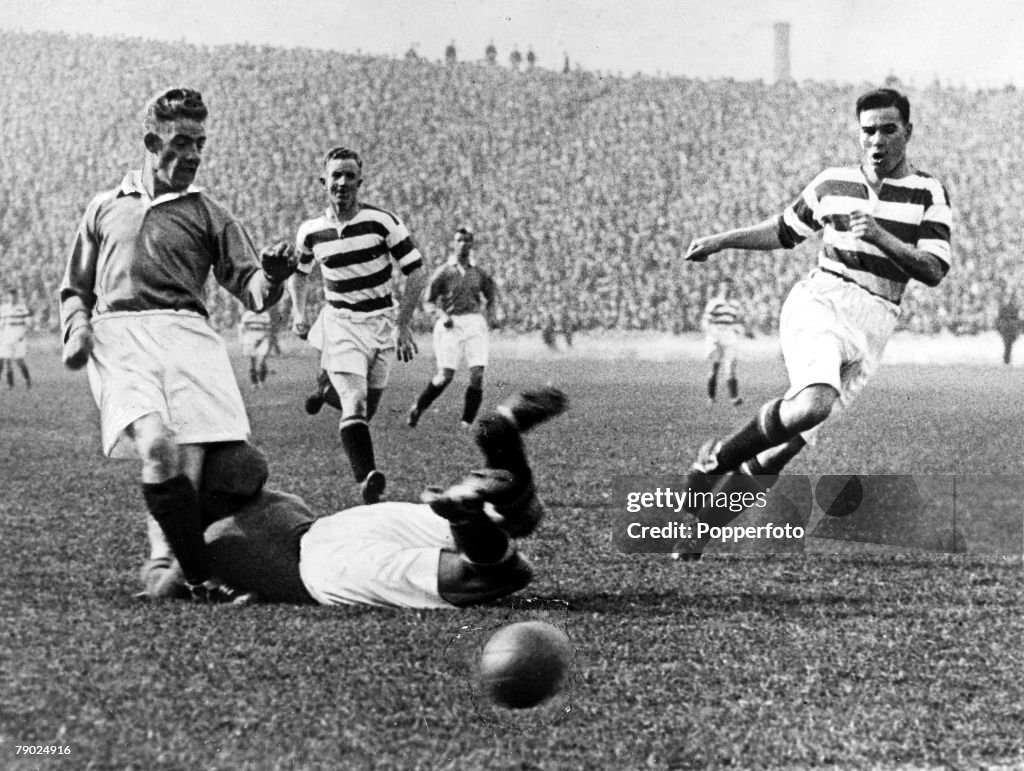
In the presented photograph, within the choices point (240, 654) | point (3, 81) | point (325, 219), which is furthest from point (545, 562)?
point (3, 81)

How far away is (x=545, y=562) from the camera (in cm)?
372

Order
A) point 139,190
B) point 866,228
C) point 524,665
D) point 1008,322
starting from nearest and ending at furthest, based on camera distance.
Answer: point 524,665
point 139,190
point 866,228
point 1008,322

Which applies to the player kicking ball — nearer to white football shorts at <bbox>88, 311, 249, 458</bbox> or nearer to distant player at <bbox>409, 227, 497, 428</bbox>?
white football shorts at <bbox>88, 311, 249, 458</bbox>

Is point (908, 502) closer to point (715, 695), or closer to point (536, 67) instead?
point (715, 695)

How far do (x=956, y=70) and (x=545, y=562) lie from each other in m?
Result: 2.00

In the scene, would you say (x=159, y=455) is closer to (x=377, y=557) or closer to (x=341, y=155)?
(x=377, y=557)

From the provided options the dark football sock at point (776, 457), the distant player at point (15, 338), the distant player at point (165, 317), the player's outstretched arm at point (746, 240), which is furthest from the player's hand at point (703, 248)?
the distant player at point (15, 338)

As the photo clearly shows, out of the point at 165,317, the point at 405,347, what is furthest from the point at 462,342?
the point at 165,317

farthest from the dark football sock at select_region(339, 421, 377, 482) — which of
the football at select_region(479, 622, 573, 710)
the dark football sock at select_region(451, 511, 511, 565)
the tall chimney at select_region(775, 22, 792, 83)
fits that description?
the tall chimney at select_region(775, 22, 792, 83)

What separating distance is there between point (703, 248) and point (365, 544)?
1.40 meters

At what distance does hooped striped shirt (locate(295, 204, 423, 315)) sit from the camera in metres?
3.98

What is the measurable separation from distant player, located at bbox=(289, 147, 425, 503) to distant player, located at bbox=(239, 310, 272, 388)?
0.13m

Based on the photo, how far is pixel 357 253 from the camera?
3.99 metres

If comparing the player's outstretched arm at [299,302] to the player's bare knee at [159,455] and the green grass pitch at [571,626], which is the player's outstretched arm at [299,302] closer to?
the green grass pitch at [571,626]
